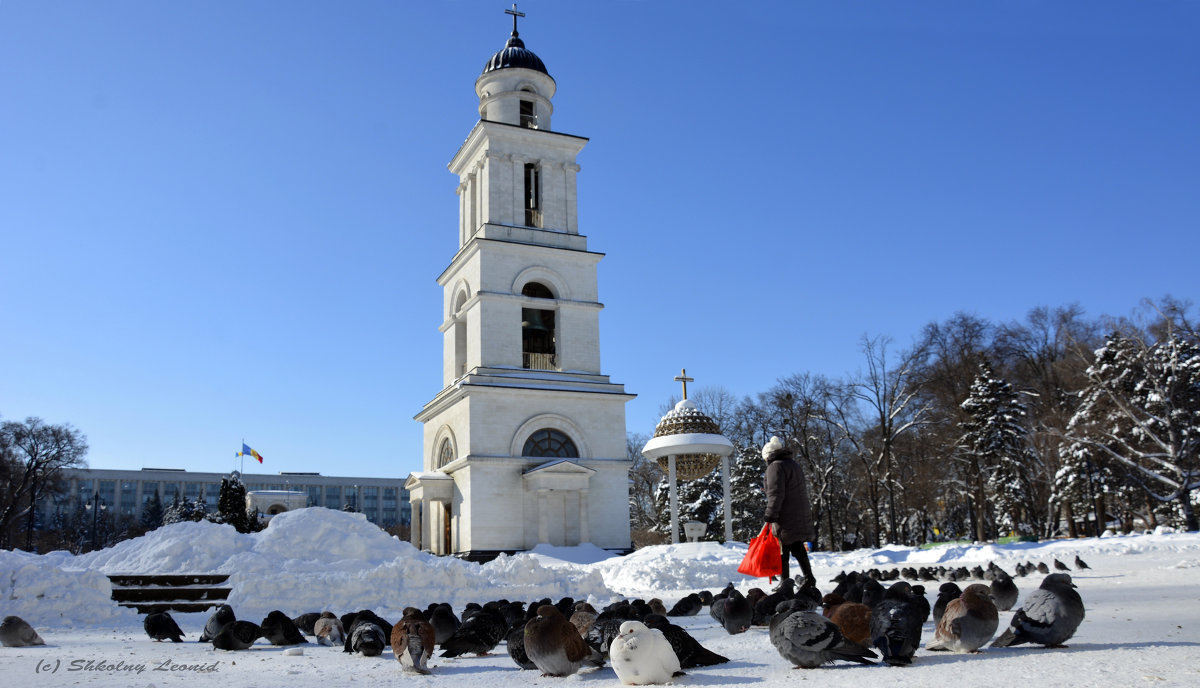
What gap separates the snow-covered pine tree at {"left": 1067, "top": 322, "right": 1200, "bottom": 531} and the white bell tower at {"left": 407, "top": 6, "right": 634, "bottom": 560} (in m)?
19.4

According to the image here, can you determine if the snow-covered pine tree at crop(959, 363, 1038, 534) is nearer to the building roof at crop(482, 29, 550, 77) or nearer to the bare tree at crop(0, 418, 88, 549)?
the building roof at crop(482, 29, 550, 77)

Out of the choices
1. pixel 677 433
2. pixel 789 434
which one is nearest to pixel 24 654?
pixel 677 433

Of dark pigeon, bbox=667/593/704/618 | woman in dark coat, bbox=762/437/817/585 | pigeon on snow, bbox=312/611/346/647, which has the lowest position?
dark pigeon, bbox=667/593/704/618

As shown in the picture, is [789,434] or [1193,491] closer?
[1193,491]

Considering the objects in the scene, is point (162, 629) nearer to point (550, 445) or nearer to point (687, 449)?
point (687, 449)

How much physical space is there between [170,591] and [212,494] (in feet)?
340

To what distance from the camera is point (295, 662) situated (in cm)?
730

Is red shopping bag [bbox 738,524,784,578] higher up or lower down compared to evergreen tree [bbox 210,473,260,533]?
lower down

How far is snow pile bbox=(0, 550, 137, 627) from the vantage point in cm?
1166

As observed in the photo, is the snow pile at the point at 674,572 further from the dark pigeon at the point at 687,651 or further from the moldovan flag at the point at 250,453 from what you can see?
the moldovan flag at the point at 250,453

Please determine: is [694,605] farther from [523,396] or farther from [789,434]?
[789,434]

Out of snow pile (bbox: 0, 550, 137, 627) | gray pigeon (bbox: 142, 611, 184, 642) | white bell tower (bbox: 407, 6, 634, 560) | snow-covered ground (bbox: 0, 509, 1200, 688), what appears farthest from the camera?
white bell tower (bbox: 407, 6, 634, 560)

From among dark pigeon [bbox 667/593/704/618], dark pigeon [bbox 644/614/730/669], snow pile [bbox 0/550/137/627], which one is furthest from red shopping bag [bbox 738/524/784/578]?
snow pile [bbox 0/550/137/627]

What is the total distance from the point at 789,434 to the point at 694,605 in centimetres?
3837
